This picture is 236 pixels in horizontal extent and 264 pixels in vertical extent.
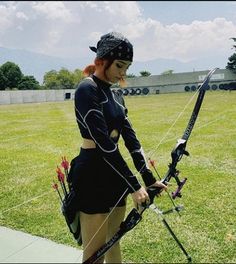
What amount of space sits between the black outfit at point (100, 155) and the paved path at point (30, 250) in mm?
1162

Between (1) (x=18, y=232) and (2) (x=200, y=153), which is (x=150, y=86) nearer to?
(2) (x=200, y=153)

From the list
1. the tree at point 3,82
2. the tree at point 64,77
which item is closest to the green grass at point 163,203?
the tree at point 3,82

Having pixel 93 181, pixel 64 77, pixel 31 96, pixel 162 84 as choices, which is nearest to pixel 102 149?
pixel 93 181

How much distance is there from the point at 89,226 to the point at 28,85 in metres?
80.6

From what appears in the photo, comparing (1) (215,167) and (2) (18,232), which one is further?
(1) (215,167)

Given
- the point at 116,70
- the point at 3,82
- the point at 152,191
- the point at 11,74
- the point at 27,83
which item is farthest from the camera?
the point at 27,83

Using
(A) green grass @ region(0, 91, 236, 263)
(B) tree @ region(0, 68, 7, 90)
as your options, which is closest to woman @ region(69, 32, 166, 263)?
(A) green grass @ region(0, 91, 236, 263)

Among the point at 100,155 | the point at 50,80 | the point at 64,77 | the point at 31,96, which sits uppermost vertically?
the point at 100,155

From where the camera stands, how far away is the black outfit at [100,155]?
7.94 ft

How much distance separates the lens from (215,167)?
8.00 m

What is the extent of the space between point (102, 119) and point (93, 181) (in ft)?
1.59

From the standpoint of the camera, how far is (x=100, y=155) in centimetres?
258

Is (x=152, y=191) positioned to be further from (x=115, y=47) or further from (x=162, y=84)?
(x=162, y=84)

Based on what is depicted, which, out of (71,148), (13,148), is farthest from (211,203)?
(13,148)
